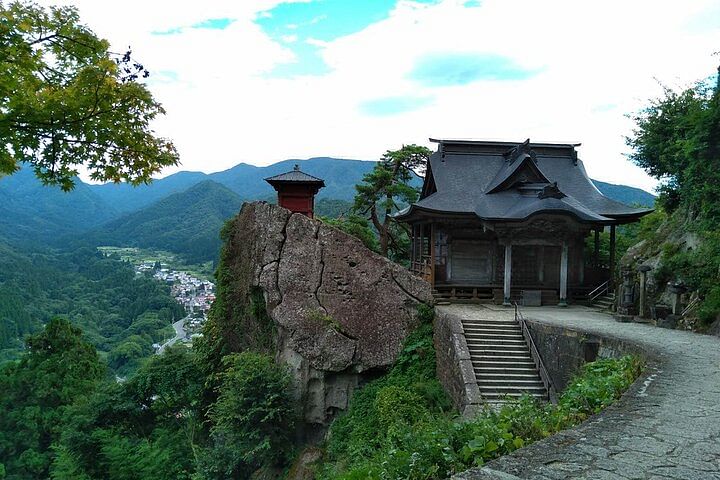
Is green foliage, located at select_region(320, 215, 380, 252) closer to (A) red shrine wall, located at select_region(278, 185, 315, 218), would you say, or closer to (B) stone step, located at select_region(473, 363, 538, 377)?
(A) red shrine wall, located at select_region(278, 185, 315, 218)

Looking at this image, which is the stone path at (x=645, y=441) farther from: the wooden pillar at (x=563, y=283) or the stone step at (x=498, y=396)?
the wooden pillar at (x=563, y=283)

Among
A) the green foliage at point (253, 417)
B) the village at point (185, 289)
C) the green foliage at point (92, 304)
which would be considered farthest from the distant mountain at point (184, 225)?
the green foliage at point (253, 417)

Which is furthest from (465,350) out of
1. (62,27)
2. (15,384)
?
(15,384)

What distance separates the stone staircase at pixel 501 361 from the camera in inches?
456

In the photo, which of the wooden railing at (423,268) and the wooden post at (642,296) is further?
the wooden railing at (423,268)

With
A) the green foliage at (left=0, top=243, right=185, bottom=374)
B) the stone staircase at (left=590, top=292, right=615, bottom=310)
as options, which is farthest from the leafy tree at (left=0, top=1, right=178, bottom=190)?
the green foliage at (left=0, top=243, right=185, bottom=374)

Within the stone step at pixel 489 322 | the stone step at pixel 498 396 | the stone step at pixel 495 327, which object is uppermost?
the stone step at pixel 489 322

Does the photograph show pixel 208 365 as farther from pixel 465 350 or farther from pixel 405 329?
pixel 465 350

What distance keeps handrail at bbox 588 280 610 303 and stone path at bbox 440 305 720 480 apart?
1174cm

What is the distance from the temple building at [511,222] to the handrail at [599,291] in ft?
0.72

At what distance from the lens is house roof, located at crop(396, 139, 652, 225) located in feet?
58.0

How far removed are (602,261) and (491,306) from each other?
7.80 metres

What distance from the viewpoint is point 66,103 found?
5.63m

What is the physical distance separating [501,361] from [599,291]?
8.84 m
